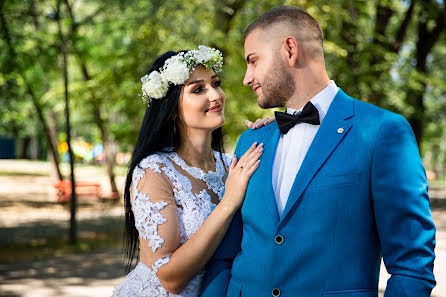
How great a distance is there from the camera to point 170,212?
10.2 ft

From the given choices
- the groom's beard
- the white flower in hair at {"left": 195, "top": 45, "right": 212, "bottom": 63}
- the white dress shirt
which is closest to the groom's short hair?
the groom's beard

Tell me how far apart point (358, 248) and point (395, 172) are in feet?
1.30

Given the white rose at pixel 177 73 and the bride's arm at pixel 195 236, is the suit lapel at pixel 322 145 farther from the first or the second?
the white rose at pixel 177 73

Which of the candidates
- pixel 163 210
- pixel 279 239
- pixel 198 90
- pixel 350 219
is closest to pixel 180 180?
pixel 163 210

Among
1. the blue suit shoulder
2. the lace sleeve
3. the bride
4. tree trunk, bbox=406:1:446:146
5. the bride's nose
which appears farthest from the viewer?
tree trunk, bbox=406:1:446:146

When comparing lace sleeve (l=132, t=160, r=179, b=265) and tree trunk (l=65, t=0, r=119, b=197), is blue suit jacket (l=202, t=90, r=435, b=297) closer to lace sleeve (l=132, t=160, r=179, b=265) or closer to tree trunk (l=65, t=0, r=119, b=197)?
lace sleeve (l=132, t=160, r=179, b=265)

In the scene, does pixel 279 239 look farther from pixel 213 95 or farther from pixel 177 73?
pixel 177 73

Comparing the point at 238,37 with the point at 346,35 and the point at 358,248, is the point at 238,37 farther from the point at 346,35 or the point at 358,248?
the point at 358,248

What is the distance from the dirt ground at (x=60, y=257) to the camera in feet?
25.8

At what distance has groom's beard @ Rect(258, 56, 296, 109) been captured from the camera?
257 centimetres

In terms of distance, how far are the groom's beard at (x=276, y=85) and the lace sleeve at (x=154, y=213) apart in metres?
1.01

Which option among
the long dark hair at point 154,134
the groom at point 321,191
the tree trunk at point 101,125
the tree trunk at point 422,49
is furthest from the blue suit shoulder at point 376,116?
the tree trunk at point 422,49

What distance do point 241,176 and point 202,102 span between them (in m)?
0.92

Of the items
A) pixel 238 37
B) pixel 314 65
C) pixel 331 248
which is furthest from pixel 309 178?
pixel 238 37
